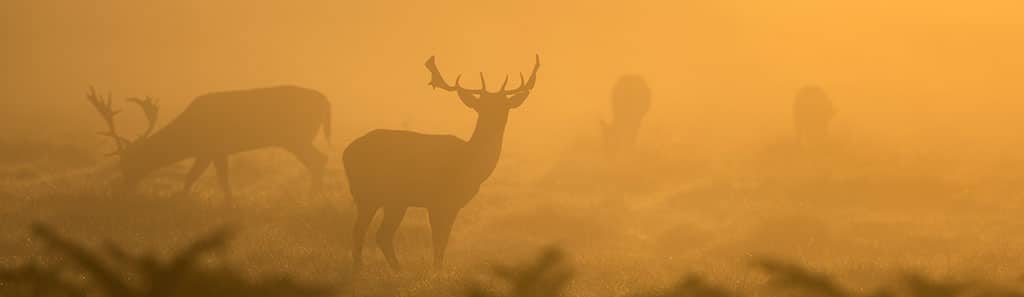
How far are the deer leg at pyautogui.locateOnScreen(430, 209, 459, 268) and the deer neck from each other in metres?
0.58

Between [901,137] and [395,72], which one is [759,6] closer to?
[395,72]

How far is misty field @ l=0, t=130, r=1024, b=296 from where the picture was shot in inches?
375

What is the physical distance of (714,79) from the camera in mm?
49281

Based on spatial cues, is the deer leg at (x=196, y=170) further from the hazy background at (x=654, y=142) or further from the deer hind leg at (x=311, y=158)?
the deer hind leg at (x=311, y=158)

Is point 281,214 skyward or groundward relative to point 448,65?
skyward

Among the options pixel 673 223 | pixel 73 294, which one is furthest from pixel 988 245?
pixel 73 294

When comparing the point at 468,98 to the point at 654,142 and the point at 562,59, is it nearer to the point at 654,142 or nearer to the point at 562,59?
the point at 654,142

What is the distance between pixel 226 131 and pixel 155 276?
15.4m

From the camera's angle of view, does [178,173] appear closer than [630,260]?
No

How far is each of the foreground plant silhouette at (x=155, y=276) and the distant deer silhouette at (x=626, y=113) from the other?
22.0 m

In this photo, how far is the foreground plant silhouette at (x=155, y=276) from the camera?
61.3 inches

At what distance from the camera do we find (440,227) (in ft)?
35.8

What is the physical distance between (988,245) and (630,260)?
182 inches

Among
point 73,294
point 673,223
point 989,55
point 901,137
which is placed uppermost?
point 73,294
